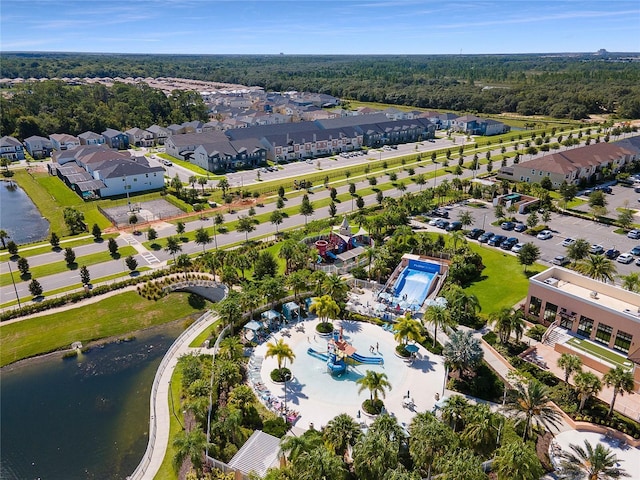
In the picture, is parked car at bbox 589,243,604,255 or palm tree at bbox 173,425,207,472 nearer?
palm tree at bbox 173,425,207,472

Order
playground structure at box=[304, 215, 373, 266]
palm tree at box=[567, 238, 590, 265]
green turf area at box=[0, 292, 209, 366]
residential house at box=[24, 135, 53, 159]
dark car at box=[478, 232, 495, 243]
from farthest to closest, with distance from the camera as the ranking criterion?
residential house at box=[24, 135, 53, 159] → dark car at box=[478, 232, 495, 243] → playground structure at box=[304, 215, 373, 266] → palm tree at box=[567, 238, 590, 265] → green turf area at box=[0, 292, 209, 366]

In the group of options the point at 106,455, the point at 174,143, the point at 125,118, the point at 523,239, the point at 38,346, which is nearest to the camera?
the point at 106,455

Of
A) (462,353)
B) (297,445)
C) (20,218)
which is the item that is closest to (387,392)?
(462,353)

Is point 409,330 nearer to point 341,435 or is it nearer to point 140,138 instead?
point 341,435

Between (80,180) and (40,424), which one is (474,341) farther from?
(80,180)

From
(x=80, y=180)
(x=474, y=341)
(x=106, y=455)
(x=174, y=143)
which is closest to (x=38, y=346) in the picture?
(x=106, y=455)

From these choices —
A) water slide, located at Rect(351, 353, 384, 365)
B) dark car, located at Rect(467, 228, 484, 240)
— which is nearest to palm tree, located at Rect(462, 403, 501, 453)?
water slide, located at Rect(351, 353, 384, 365)

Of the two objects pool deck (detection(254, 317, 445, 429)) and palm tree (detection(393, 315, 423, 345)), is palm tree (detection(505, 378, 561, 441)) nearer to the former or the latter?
pool deck (detection(254, 317, 445, 429))
